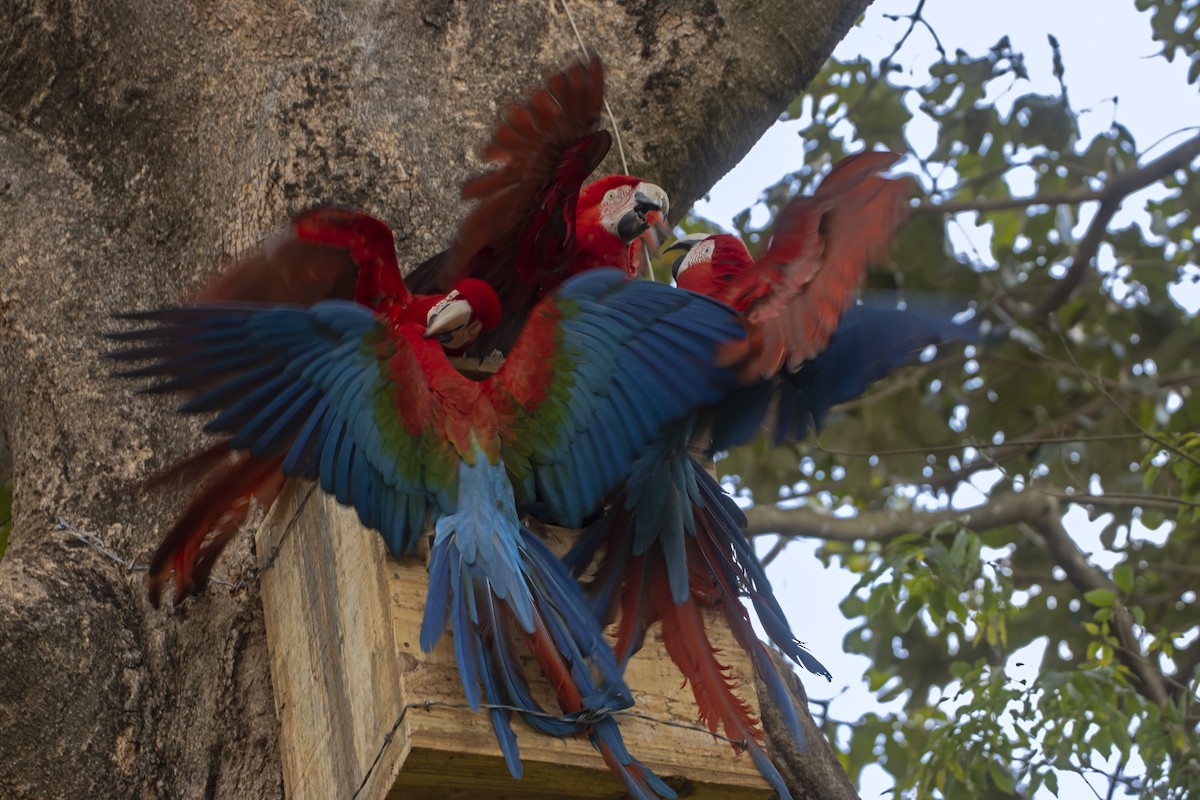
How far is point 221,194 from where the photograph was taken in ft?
7.10

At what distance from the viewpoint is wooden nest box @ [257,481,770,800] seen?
5.01ft

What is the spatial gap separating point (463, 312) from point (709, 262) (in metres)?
0.32

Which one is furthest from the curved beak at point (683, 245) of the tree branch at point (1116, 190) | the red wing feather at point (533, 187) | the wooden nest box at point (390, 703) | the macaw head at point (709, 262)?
the tree branch at point (1116, 190)

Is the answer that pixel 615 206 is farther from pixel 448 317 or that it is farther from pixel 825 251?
pixel 825 251

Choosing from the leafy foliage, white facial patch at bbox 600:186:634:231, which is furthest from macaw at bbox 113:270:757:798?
the leafy foliage

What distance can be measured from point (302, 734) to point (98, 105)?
3.44ft

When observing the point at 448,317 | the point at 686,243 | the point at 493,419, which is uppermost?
the point at 686,243

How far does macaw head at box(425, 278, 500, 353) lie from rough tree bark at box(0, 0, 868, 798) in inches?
14.3

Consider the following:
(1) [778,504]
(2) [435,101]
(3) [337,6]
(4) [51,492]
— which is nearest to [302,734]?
(4) [51,492]

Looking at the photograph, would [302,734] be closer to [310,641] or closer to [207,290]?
[310,641]

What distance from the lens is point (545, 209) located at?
6.08 ft

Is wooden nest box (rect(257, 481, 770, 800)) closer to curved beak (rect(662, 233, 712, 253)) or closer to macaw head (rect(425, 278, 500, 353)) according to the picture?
macaw head (rect(425, 278, 500, 353))

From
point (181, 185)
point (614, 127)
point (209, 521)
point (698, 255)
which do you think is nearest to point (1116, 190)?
point (614, 127)

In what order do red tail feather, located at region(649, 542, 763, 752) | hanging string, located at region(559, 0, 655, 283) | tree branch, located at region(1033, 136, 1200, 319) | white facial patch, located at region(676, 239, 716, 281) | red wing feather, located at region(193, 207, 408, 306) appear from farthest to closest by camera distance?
tree branch, located at region(1033, 136, 1200, 319) < hanging string, located at region(559, 0, 655, 283) < white facial patch, located at region(676, 239, 716, 281) < red wing feather, located at region(193, 207, 408, 306) < red tail feather, located at region(649, 542, 763, 752)
